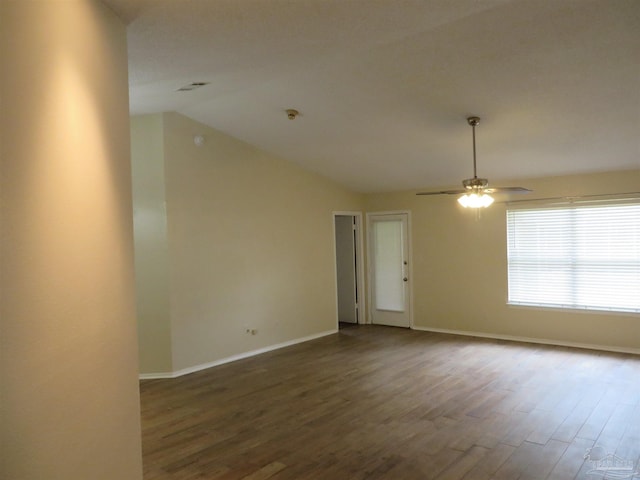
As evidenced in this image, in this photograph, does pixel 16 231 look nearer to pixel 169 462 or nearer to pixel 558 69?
pixel 169 462

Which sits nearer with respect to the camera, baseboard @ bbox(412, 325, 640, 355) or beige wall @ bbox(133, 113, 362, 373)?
beige wall @ bbox(133, 113, 362, 373)

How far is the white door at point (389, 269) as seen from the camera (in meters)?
8.05

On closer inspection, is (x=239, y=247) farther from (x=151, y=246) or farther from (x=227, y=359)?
(x=227, y=359)

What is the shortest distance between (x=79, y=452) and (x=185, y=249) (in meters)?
3.73

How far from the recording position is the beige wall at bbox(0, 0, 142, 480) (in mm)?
1609

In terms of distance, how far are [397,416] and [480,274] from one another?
3.71 metres

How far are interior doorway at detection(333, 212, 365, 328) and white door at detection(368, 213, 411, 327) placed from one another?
219mm

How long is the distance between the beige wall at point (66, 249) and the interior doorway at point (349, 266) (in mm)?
6202

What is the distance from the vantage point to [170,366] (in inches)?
213

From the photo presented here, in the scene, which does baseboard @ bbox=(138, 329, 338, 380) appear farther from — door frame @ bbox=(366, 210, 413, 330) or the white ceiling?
the white ceiling

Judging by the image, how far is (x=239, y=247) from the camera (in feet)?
20.4

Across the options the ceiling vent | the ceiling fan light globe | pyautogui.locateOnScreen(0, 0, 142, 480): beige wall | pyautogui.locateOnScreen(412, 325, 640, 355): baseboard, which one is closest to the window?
pyautogui.locateOnScreen(412, 325, 640, 355): baseboard

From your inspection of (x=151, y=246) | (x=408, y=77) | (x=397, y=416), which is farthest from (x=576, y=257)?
(x=151, y=246)

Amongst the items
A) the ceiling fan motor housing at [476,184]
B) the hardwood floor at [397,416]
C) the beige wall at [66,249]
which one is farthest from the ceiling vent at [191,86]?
the hardwood floor at [397,416]
